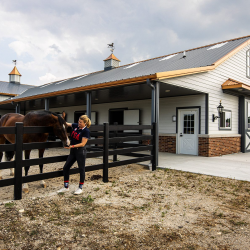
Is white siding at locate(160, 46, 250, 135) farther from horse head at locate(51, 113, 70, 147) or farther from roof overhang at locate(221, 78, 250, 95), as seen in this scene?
horse head at locate(51, 113, 70, 147)

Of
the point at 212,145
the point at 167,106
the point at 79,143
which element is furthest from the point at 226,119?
the point at 79,143

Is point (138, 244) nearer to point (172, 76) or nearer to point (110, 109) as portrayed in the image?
point (172, 76)

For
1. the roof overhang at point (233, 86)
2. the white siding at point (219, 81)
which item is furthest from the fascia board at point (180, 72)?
the roof overhang at point (233, 86)

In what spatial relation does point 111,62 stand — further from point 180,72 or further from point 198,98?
point 180,72

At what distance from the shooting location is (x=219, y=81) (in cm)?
965

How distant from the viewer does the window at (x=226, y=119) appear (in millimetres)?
9746

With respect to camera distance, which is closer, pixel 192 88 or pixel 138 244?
pixel 138 244

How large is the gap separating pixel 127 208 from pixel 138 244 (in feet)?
3.42

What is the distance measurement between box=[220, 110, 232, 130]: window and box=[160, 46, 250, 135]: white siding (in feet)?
0.73

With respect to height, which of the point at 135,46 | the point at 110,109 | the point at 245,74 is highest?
the point at 135,46

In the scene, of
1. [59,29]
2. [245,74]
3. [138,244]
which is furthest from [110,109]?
[138,244]

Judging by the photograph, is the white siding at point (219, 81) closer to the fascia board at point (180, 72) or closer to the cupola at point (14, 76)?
the fascia board at point (180, 72)

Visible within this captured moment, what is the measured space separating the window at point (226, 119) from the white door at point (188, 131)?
1339mm

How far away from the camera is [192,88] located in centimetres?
805
